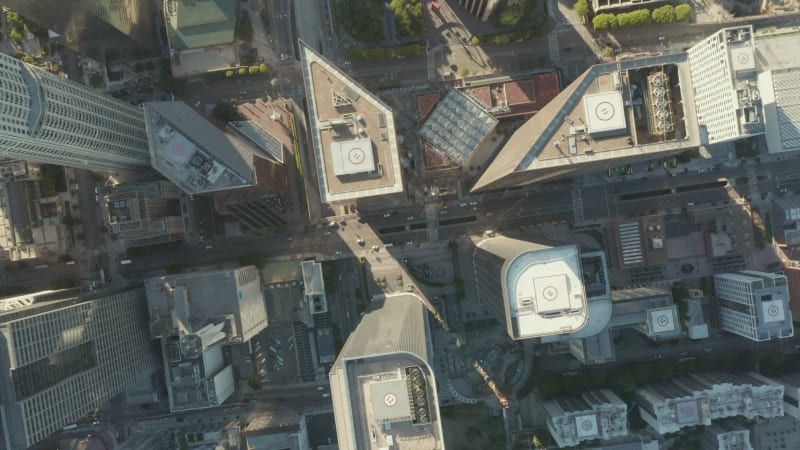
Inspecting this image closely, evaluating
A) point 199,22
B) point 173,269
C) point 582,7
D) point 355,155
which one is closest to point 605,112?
point 355,155

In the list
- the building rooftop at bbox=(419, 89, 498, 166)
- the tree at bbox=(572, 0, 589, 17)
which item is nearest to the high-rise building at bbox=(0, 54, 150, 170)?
the building rooftop at bbox=(419, 89, 498, 166)

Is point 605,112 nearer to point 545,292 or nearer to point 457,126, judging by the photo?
point 545,292

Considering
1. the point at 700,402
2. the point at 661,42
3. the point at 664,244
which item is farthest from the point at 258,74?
the point at 700,402

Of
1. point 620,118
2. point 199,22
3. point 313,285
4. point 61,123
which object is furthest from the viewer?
point 199,22

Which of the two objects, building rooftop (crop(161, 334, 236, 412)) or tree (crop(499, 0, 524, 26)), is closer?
building rooftop (crop(161, 334, 236, 412))

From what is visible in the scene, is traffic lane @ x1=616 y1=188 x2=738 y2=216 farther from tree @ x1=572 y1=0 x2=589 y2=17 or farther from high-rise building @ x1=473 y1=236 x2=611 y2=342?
high-rise building @ x1=473 y1=236 x2=611 y2=342

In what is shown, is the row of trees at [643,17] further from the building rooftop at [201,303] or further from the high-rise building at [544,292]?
the building rooftop at [201,303]
